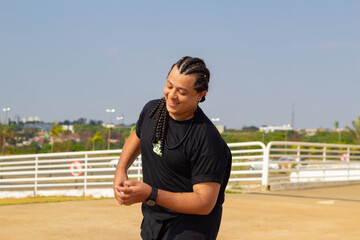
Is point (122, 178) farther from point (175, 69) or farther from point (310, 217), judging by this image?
point (310, 217)

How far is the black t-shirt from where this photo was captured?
8.38ft

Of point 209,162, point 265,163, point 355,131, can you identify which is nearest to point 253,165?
point 265,163

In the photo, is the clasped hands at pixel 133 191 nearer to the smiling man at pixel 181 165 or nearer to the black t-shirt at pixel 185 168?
the smiling man at pixel 181 165

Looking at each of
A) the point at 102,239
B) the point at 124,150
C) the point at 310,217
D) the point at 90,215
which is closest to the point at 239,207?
the point at 310,217

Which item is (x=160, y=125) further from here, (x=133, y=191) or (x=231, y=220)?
(x=231, y=220)

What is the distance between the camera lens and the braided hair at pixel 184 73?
2581 mm

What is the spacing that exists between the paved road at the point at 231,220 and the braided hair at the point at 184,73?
169 inches

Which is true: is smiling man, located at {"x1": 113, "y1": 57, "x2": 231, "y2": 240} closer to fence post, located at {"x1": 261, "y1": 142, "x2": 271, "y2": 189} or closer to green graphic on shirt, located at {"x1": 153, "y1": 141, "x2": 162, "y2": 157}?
green graphic on shirt, located at {"x1": 153, "y1": 141, "x2": 162, "y2": 157}

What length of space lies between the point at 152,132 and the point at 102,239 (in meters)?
4.24

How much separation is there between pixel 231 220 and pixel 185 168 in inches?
231

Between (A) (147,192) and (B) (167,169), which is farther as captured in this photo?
(B) (167,169)

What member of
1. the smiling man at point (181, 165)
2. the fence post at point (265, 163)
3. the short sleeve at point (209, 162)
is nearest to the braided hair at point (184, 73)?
the smiling man at point (181, 165)

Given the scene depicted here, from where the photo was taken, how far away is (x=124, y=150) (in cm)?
299

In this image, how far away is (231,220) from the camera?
8.31 m
